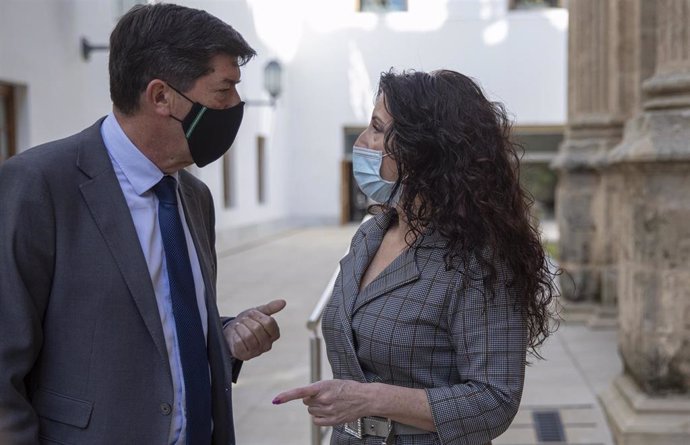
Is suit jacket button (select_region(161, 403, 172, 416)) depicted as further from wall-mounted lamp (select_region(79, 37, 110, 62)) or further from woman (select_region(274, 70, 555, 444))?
wall-mounted lamp (select_region(79, 37, 110, 62))

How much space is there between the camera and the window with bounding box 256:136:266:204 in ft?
70.3

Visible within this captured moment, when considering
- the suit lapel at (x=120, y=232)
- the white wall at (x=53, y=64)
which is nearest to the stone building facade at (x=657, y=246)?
the suit lapel at (x=120, y=232)

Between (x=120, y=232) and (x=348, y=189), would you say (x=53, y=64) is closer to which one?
(x=120, y=232)

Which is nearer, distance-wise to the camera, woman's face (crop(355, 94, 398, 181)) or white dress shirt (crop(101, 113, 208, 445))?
white dress shirt (crop(101, 113, 208, 445))

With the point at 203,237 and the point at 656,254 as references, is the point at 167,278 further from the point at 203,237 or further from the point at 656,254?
the point at 656,254

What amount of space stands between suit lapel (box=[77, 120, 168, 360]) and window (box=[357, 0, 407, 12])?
2268cm

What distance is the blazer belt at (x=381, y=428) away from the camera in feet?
6.30

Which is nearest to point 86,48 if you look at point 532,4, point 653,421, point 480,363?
point 653,421

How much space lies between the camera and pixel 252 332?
218cm

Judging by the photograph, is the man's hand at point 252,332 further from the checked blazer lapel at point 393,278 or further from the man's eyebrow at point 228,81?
the man's eyebrow at point 228,81

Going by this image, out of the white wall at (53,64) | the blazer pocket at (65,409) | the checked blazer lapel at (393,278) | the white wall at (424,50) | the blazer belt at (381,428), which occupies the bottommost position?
the blazer belt at (381,428)

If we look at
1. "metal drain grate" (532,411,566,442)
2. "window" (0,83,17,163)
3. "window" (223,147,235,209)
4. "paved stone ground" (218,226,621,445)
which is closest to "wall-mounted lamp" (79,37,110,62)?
"window" (0,83,17,163)

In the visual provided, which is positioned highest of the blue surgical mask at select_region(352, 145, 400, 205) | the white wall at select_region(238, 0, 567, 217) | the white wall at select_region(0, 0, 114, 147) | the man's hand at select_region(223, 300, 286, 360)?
the white wall at select_region(238, 0, 567, 217)

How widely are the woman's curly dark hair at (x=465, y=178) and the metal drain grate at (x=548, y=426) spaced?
122 inches
